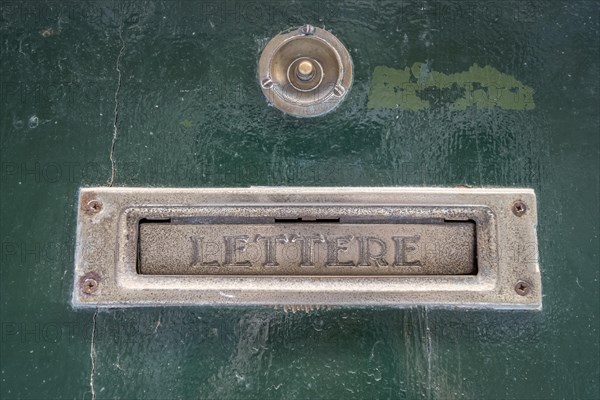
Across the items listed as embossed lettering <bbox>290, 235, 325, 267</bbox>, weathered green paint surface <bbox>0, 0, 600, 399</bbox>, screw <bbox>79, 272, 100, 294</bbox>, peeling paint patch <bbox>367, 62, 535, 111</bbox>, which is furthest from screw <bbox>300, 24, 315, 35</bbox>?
screw <bbox>79, 272, 100, 294</bbox>

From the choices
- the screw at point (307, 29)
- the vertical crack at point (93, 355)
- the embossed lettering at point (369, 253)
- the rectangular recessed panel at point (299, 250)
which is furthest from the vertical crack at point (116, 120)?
the embossed lettering at point (369, 253)

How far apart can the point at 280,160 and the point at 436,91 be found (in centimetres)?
41

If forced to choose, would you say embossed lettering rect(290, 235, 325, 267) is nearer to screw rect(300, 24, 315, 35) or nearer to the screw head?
the screw head

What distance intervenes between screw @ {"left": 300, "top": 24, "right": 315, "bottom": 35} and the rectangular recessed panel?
0.45 metres

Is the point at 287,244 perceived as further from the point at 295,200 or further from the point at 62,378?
the point at 62,378

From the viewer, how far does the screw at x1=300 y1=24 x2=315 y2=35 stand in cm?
125

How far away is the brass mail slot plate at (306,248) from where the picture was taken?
1.16m

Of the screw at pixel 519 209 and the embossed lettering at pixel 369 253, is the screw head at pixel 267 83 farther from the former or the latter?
the screw at pixel 519 209

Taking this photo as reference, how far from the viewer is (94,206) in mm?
1205

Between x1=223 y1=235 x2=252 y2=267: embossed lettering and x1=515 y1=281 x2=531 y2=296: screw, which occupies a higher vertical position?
x1=223 y1=235 x2=252 y2=267: embossed lettering

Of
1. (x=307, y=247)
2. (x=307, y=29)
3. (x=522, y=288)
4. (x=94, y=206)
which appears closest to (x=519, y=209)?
(x=522, y=288)

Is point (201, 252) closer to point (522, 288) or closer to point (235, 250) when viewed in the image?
point (235, 250)

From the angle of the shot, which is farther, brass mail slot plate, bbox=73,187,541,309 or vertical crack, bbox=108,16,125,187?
vertical crack, bbox=108,16,125,187

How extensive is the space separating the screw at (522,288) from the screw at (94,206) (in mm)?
942
